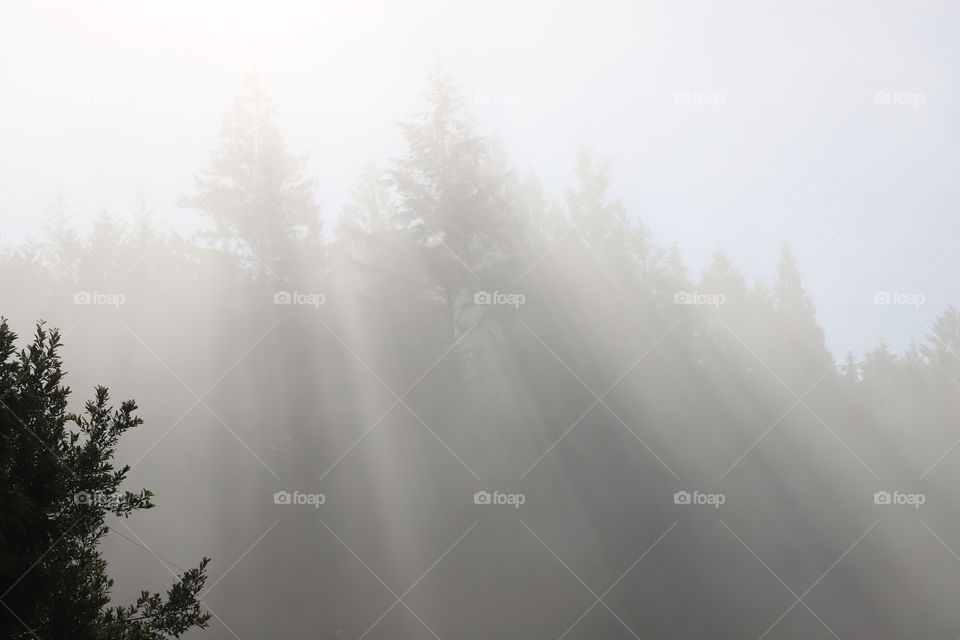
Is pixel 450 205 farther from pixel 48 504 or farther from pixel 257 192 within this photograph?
pixel 48 504

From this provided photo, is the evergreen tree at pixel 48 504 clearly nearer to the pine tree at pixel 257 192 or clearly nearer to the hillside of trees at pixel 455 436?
the hillside of trees at pixel 455 436

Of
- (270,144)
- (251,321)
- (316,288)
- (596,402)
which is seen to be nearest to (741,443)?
(596,402)

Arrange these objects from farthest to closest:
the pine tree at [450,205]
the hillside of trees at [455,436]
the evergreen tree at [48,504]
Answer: the pine tree at [450,205], the hillside of trees at [455,436], the evergreen tree at [48,504]

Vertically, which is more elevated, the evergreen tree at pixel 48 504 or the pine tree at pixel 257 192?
the pine tree at pixel 257 192

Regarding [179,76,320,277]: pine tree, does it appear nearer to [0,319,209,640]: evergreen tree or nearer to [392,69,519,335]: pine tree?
[392,69,519,335]: pine tree

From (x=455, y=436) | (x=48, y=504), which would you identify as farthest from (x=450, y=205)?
(x=48, y=504)

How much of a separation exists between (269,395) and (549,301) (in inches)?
507

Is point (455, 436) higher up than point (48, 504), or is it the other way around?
point (455, 436)

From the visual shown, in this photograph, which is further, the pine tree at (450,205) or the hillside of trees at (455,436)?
the pine tree at (450,205)

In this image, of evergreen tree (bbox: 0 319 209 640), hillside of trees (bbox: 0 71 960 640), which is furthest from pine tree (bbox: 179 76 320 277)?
evergreen tree (bbox: 0 319 209 640)

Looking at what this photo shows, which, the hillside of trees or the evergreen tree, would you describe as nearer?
the evergreen tree

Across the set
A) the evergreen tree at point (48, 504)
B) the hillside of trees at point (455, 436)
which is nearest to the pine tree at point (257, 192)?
the hillside of trees at point (455, 436)

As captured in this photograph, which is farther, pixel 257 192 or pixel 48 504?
pixel 257 192

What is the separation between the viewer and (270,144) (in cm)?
2733
